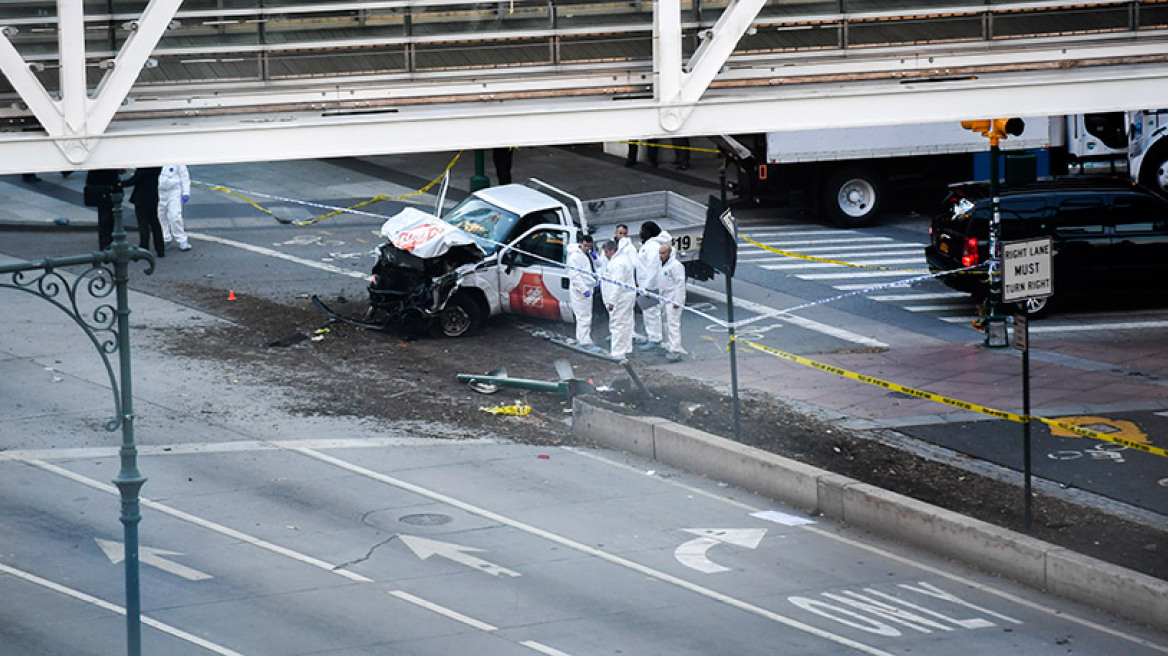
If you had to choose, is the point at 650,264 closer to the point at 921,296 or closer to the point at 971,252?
the point at 971,252

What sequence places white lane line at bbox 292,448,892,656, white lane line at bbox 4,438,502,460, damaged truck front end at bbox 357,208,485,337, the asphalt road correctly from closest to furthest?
the asphalt road → white lane line at bbox 292,448,892,656 → white lane line at bbox 4,438,502,460 → damaged truck front end at bbox 357,208,485,337

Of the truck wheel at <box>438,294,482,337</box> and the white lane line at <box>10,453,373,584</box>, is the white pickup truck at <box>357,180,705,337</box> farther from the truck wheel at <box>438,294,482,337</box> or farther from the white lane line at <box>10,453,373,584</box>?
the white lane line at <box>10,453,373,584</box>

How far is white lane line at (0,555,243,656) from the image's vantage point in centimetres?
1065

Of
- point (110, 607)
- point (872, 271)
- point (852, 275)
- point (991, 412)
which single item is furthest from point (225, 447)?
point (872, 271)

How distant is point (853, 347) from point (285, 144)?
9.46 meters

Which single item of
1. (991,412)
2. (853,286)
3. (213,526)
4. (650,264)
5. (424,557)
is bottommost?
(424,557)

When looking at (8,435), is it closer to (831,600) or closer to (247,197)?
(831,600)

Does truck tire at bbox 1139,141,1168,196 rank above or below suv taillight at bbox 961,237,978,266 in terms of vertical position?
above

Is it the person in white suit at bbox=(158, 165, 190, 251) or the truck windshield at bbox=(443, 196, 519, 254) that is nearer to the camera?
the truck windshield at bbox=(443, 196, 519, 254)

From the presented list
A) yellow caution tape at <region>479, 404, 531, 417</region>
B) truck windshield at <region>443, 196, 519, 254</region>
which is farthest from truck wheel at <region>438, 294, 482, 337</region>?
yellow caution tape at <region>479, 404, 531, 417</region>

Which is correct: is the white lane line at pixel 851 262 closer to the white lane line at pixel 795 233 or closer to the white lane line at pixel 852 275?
the white lane line at pixel 852 275

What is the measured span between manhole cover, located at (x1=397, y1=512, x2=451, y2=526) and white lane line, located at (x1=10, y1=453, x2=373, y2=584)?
3.71 ft

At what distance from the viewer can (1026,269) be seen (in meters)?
12.7

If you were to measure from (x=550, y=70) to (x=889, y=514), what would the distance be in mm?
4556
